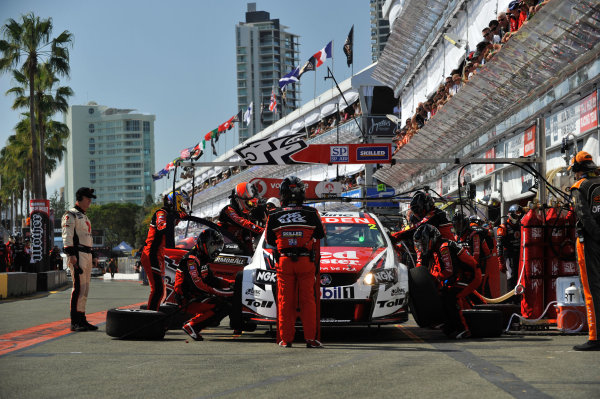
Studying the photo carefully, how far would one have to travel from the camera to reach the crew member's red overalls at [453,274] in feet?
31.4

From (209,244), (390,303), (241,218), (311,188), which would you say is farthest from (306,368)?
(311,188)

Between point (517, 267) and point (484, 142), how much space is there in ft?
31.0

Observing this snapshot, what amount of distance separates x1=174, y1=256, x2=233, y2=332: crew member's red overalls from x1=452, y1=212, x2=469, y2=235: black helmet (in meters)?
4.79

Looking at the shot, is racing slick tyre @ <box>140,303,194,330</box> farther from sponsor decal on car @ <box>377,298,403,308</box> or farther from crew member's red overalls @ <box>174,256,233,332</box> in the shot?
sponsor decal on car @ <box>377,298,403,308</box>

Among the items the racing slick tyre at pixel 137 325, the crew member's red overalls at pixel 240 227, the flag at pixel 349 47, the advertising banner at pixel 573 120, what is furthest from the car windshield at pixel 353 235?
the flag at pixel 349 47

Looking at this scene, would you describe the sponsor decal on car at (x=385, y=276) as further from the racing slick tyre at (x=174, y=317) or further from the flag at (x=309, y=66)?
the flag at (x=309, y=66)

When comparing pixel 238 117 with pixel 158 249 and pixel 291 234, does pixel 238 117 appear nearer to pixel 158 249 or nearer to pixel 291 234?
pixel 158 249

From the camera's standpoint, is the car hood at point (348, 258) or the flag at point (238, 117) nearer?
the car hood at point (348, 258)

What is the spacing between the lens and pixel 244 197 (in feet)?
38.1

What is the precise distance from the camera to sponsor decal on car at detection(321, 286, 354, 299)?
907cm

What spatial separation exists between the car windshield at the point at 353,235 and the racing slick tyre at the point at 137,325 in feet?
7.33

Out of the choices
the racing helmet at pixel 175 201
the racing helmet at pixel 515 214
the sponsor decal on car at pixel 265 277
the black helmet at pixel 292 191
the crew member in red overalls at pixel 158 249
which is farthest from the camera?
the racing helmet at pixel 515 214

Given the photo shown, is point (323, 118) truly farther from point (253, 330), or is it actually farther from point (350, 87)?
point (253, 330)

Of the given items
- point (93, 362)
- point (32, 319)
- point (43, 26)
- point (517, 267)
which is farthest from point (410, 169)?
point (93, 362)
